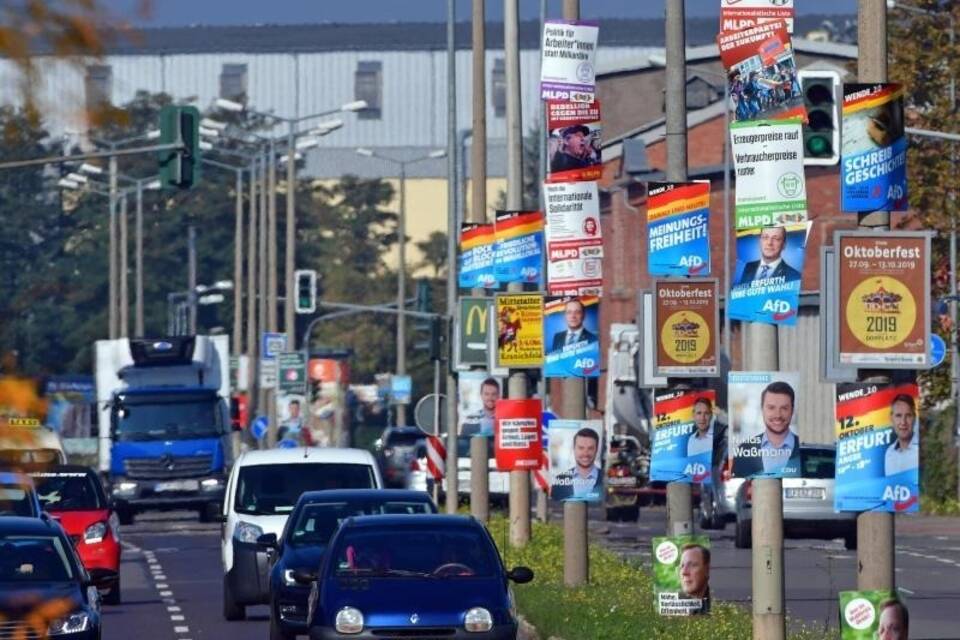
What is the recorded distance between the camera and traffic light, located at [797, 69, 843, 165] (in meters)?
13.5

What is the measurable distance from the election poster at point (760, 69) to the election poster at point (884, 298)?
1836 millimetres

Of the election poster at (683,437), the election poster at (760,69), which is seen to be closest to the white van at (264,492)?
the election poster at (683,437)

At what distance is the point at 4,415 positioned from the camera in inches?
167

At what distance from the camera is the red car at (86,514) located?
26547 mm

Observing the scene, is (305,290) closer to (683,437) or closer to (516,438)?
(516,438)

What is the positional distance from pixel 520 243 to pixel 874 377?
1561 cm

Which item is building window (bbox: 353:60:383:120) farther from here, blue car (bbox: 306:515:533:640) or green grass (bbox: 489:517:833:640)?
blue car (bbox: 306:515:533:640)

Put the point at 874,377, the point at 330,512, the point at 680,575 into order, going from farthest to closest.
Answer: the point at 330,512, the point at 680,575, the point at 874,377

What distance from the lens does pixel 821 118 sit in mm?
13625

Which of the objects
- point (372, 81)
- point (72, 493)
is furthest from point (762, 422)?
point (372, 81)

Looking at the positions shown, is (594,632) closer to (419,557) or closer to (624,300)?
(419,557)

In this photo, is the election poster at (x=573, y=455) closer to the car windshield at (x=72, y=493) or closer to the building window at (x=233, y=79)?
the car windshield at (x=72, y=493)

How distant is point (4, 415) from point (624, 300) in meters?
74.5

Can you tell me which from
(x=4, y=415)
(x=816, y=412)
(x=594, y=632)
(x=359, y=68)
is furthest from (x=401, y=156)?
(x=4, y=415)
